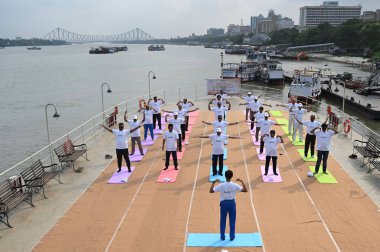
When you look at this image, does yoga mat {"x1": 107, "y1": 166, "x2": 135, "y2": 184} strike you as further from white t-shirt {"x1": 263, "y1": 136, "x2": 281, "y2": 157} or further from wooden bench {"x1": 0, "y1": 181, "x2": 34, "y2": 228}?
white t-shirt {"x1": 263, "y1": 136, "x2": 281, "y2": 157}

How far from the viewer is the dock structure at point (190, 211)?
8.85m

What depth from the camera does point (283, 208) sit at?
413 inches

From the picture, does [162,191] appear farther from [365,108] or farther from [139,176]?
[365,108]

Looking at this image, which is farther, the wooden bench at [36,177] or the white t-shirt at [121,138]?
the white t-shirt at [121,138]

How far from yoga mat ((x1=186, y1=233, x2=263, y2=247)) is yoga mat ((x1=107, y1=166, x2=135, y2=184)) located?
4.29m

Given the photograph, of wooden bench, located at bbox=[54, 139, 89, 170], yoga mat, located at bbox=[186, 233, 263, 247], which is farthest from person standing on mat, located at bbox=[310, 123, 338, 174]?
wooden bench, located at bbox=[54, 139, 89, 170]

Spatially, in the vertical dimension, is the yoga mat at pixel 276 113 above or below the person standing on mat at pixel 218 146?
below

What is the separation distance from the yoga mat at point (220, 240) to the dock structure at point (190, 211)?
0.16m

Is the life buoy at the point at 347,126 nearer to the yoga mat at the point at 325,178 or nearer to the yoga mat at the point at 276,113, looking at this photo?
the yoga mat at the point at 325,178

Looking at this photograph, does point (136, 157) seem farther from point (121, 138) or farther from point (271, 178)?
point (271, 178)

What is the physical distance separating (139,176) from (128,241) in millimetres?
4401

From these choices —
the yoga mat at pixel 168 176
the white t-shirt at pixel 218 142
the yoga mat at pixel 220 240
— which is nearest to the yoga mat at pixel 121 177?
the yoga mat at pixel 168 176

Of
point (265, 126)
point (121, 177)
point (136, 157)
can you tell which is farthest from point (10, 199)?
point (265, 126)

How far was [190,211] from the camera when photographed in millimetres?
10367
